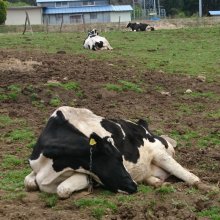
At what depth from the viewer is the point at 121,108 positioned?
38.4ft

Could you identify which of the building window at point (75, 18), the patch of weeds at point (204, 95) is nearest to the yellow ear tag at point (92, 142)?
the patch of weeds at point (204, 95)

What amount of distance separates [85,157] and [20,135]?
12.3 ft

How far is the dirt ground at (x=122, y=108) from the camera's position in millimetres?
5590

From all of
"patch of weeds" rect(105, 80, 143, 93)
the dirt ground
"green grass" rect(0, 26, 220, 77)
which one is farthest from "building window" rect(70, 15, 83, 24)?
"patch of weeds" rect(105, 80, 143, 93)

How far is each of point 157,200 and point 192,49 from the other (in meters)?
18.3

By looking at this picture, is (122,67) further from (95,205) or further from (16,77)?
(95,205)

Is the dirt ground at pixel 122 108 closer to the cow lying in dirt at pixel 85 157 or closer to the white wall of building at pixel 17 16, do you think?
the cow lying in dirt at pixel 85 157

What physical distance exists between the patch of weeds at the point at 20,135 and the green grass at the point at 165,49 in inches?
298

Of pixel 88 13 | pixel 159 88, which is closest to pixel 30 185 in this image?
pixel 159 88

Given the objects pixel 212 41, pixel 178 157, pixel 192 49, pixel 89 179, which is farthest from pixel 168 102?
pixel 212 41

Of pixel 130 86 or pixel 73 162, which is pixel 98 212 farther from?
pixel 130 86

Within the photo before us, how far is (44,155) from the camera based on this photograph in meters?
5.80

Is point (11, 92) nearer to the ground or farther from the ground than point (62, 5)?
nearer to the ground

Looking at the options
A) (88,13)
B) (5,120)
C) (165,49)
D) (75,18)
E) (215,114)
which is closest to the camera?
(5,120)
